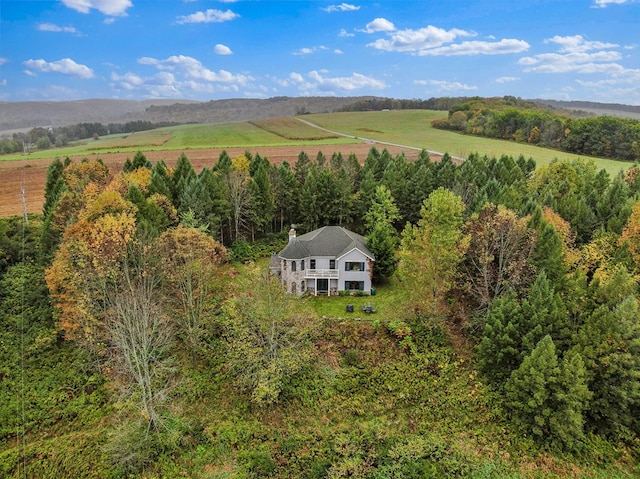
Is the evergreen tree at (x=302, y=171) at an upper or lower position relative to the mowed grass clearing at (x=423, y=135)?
lower

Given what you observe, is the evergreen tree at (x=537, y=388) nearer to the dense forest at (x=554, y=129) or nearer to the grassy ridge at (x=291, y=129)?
the dense forest at (x=554, y=129)

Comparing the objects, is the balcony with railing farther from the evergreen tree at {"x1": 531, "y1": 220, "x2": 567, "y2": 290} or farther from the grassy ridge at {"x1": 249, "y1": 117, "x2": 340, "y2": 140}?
the grassy ridge at {"x1": 249, "y1": 117, "x2": 340, "y2": 140}

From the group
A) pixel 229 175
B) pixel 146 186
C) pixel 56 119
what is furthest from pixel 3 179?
pixel 229 175

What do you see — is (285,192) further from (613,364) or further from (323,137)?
(323,137)

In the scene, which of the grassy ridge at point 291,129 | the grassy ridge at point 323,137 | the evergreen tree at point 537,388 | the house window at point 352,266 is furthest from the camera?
the grassy ridge at point 291,129

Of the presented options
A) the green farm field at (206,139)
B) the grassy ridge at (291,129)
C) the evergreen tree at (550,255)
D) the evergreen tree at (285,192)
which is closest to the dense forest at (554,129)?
the green farm field at (206,139)

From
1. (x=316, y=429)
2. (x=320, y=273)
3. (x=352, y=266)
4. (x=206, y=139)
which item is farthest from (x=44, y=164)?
(x=316, y=429)

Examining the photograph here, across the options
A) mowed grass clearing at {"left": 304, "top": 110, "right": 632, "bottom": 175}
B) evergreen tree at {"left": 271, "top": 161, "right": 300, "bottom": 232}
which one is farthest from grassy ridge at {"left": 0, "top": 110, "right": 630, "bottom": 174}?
evergreen tree at {"left": 271, "top": 161, "right": 300, "bottom": 232}
